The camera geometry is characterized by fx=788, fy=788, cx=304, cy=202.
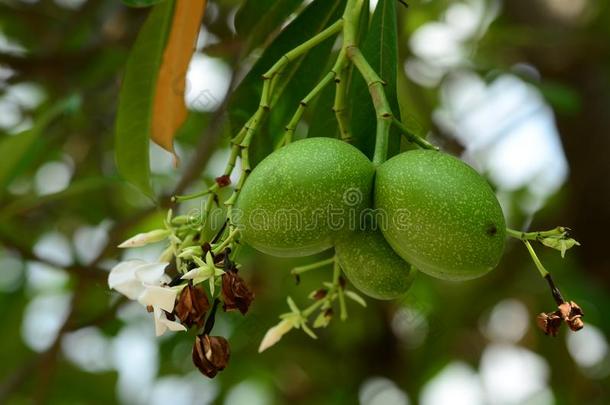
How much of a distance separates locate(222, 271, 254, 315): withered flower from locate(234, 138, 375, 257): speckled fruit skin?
0.26 ft

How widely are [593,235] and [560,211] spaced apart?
0.25 m

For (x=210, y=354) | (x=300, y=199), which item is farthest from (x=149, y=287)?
(x=300, y=199)

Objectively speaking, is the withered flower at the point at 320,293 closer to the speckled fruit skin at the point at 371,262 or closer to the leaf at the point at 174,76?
the speckled fruit skin at the point at 371,262

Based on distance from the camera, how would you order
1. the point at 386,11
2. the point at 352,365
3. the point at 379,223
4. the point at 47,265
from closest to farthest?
1. the point at 379,223
2. the point at 386,11
3. the point at 47,265
4. the point at 352,365

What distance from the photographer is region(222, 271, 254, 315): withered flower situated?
3.59 feet

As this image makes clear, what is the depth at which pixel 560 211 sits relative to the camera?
310 cm

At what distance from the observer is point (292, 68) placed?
1.57 meters

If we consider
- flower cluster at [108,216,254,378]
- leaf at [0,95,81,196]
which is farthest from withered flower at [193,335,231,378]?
leaf at [0,95,81,196]

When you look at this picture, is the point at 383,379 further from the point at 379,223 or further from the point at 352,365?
the point at 379,223

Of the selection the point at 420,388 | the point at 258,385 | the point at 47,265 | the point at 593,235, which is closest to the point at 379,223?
the point at 47,265

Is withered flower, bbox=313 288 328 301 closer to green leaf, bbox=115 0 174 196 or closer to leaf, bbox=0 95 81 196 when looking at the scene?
green leaf, bbox=115 0 174 196

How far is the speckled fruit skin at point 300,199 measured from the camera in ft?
3.74

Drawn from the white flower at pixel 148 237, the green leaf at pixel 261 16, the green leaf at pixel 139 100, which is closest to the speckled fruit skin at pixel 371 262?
the white flower at pixel 148 237

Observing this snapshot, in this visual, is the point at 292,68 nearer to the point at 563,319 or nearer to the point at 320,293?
the point at 320,293
